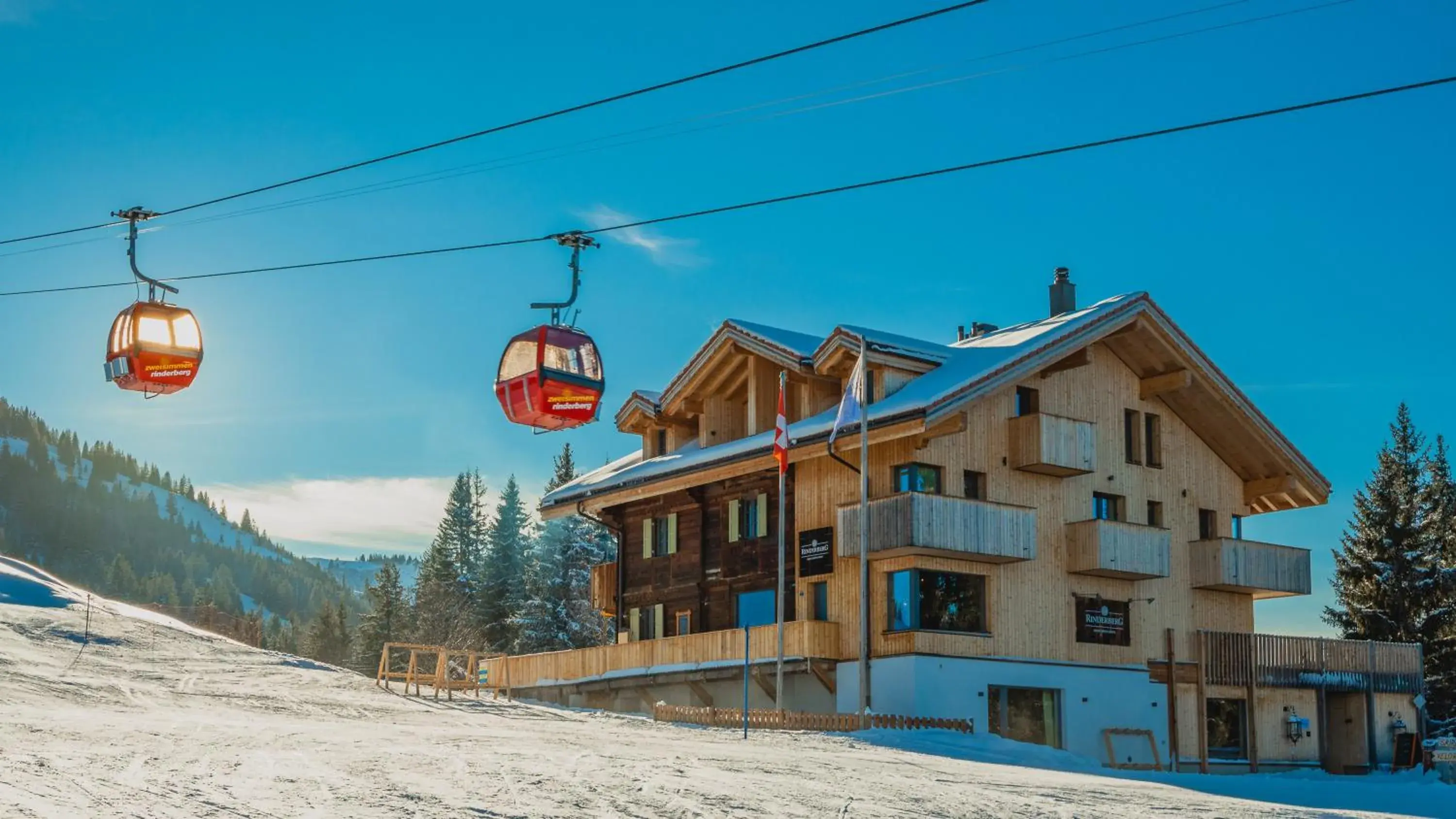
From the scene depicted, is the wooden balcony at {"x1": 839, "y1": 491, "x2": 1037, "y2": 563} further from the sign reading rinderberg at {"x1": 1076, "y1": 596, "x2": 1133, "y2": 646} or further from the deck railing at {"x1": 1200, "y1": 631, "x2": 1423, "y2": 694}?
the deck railing at {"x1": 1200, "y1": 631, "x2": 1423, "y2": 694}

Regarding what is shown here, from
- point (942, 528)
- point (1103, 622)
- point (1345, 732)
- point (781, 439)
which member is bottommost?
point (1345, 732)

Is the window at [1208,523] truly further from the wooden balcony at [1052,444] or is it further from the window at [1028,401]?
the window at [1028,401]

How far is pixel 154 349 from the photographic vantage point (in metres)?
27.8

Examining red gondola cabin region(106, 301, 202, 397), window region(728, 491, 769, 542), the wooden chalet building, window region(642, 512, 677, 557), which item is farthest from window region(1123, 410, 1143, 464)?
red gondola cabin region(106, 301, 202, 397)

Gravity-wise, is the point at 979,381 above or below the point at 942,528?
above

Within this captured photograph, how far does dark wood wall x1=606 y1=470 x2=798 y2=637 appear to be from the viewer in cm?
4372

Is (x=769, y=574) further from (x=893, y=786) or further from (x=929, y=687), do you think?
(x=893, y=786)

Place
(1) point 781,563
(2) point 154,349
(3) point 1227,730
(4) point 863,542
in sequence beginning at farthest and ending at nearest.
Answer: (3) point 1227,730, (1) point 781,563, (4) point 863,542, (2) point 154,349

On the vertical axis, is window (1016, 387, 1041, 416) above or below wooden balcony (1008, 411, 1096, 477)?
above

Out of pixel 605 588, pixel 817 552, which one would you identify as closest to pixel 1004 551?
pixel 817 552

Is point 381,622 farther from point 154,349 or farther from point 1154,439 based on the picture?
point 154,349

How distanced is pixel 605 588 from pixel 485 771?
31328mm

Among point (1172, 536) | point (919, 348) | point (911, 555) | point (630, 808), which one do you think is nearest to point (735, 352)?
point (919, 348)

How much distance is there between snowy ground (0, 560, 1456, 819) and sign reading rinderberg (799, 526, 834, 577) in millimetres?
6533
